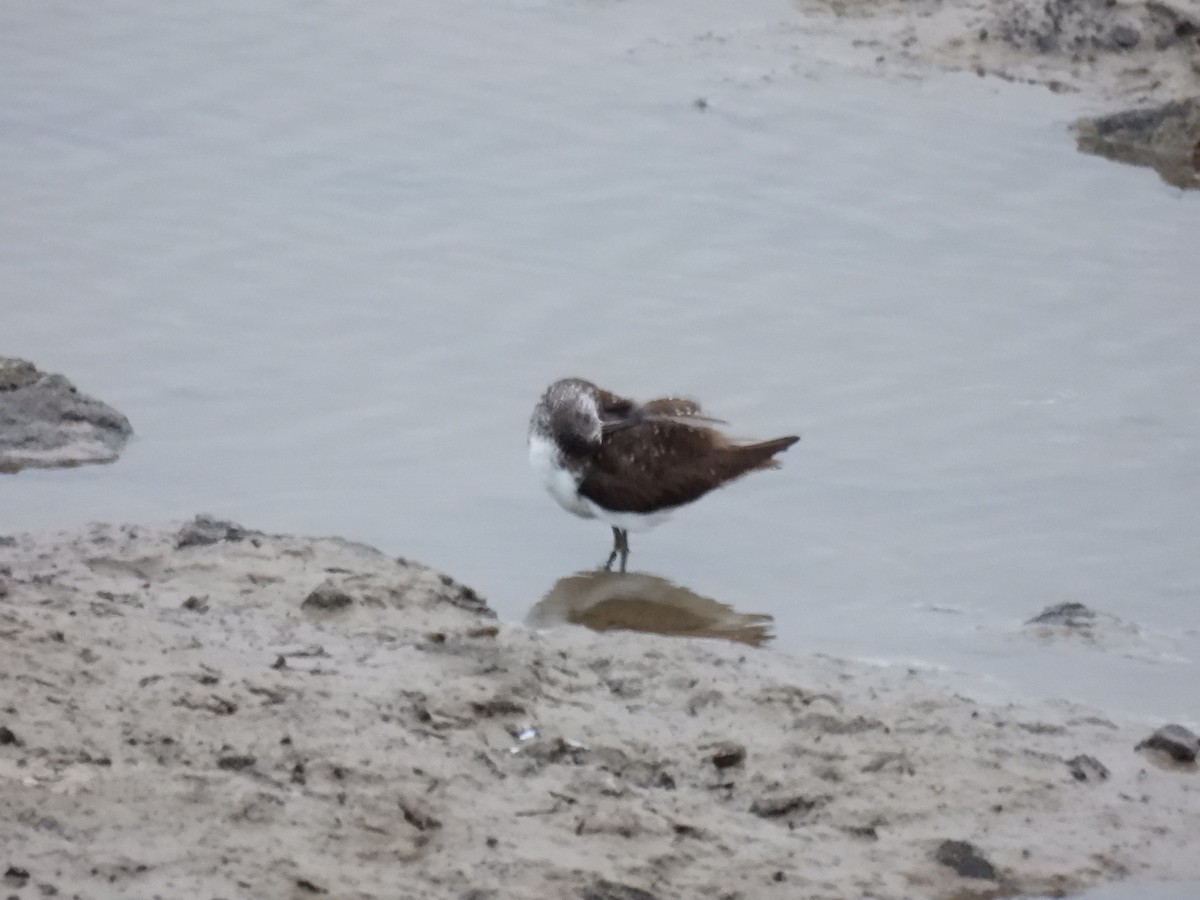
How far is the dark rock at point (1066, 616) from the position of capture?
6637 mm

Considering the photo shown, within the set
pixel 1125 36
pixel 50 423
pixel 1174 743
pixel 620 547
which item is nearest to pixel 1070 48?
pixel 1125 36

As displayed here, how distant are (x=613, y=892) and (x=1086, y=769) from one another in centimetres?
175

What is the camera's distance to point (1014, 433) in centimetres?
845

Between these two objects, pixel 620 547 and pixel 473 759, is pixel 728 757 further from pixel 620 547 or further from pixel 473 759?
pixel 620 547

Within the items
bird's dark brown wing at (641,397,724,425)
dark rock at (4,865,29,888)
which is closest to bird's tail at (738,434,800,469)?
bird's dark brown wing at (641,397,724,425)

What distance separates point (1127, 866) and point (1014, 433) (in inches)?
152

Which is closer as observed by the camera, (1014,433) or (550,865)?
(550,865)

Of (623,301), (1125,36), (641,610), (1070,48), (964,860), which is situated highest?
(1125,36)

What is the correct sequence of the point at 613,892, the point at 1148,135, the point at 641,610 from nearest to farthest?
the point at 613,892 < the point at 641,610 < the point at 1148,135

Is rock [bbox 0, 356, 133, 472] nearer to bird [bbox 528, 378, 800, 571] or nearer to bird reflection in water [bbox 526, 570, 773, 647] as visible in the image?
bird [bbox 528, 378, 800, 571]

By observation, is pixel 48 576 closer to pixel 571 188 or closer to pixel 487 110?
pixel 571 188

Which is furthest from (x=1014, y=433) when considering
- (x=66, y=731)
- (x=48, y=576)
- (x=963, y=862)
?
(x=66, y=731)

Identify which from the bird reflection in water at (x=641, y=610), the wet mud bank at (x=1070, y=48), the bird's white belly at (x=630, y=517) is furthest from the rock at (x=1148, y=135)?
the bird reflection in water at (x=641, y=610)

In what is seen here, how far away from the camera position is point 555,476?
24.1 feet
